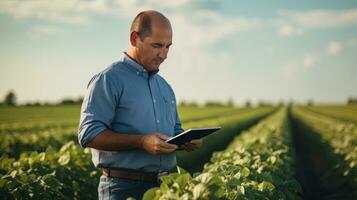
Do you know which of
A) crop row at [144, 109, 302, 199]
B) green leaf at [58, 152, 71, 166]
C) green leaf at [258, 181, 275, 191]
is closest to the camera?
crop row at [144, 109, 302, 199]

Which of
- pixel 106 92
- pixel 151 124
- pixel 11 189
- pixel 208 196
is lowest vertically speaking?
pixel 11 189

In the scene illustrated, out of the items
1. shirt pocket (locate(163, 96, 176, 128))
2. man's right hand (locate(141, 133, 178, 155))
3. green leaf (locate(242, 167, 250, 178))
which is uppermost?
shirt pocket (locate(163, 96, 176, 128))

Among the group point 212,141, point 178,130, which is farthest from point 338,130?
point 178,130

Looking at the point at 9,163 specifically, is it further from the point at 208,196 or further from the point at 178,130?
the point at 208,196

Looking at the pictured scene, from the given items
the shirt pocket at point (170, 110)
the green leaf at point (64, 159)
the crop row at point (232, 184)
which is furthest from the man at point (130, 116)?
the green leaf at point (64, 159)

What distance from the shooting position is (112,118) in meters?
3.54

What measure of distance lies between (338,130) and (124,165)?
1422 centimetres

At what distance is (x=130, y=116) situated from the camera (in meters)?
3.64

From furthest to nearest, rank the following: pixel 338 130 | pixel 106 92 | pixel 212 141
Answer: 1. pixel 212 141
2. pixel 338 130
3. pixel 106 92

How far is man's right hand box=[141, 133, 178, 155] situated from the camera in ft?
10.9

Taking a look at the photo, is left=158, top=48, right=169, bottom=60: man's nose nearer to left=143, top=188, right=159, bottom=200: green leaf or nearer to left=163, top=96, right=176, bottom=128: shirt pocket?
left=163, top=96, right=176, bottom=128: shirt pocket

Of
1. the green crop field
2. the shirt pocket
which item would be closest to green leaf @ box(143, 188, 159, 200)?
the green crop field

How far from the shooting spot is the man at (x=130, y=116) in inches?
136

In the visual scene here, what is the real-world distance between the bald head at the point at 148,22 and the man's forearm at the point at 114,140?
2.46ft
